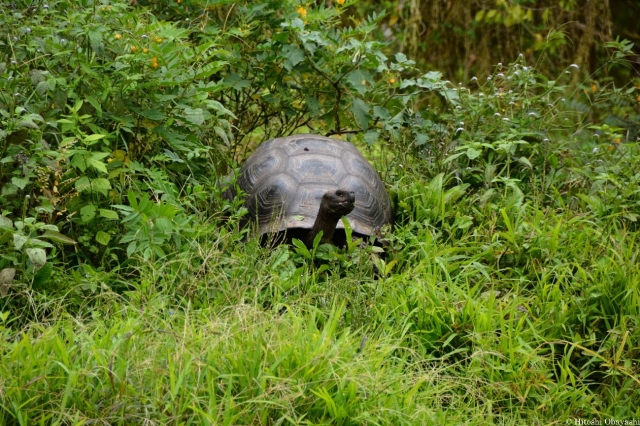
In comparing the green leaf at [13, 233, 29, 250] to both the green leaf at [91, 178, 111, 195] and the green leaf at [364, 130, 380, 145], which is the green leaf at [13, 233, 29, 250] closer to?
the green leaf at [91, 178, 111, 195]

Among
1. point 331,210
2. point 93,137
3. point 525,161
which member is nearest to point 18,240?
point 93,137

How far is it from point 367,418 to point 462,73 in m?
6.15

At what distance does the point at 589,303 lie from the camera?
10.6ft

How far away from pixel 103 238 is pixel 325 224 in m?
0.94

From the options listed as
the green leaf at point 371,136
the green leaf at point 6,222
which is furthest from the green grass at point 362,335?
the green leaf at point 371,136

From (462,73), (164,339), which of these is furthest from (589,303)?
(462,73)

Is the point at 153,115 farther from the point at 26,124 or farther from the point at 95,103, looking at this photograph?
the point at 26,124

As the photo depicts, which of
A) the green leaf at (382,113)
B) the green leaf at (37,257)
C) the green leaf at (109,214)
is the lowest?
the green leaf at (382,113)

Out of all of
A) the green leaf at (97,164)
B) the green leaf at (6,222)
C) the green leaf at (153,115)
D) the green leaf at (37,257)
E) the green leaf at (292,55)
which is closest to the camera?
the green leaf at (37,257)

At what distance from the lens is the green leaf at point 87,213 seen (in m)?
3.29

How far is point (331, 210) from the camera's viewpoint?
3.46 metres

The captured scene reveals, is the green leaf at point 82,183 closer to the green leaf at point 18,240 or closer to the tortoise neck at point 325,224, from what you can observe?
the green leaf at point 18,240

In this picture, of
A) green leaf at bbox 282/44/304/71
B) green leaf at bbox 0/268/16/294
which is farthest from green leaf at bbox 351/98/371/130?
green leaf at bbox 0/268/16/294

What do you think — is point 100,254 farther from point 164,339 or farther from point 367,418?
point 367,418
